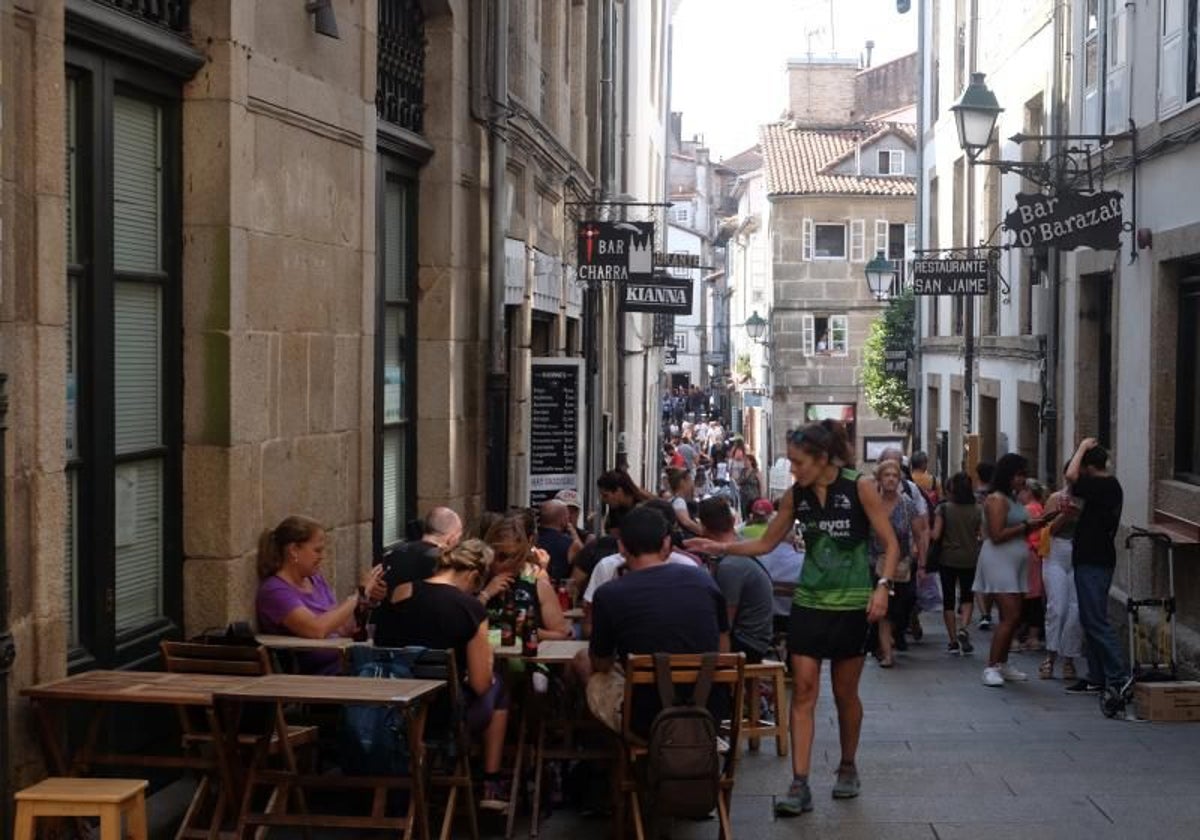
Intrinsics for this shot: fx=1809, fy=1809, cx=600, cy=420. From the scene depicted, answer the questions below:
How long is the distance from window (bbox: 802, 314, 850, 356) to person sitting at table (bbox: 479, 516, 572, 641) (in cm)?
3998

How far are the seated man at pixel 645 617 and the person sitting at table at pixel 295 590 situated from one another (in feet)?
3.74

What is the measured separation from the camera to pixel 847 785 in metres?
8.14

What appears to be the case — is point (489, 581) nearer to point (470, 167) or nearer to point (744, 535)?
point (744, 535)

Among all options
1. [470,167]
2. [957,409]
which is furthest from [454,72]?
[957,409]

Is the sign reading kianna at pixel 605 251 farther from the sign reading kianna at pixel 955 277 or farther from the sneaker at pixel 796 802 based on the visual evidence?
the sneaker at pixel 796 802

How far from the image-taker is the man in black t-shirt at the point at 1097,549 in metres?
10.9

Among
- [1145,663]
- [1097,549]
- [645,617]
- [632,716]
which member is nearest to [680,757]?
[632,716]

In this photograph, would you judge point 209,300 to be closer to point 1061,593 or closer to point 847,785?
point 847,785

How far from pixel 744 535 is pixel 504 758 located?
151 inches

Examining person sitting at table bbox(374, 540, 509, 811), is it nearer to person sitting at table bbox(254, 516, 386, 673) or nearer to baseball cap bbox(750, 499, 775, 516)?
person sitting at table bbox(254, 516, 386, 673)

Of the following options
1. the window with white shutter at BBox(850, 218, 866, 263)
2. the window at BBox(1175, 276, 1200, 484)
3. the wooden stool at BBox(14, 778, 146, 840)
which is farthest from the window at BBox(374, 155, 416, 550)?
the window with white shutter at BBox(850, 218, 866, 263)

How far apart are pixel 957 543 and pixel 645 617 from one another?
25.5 ft

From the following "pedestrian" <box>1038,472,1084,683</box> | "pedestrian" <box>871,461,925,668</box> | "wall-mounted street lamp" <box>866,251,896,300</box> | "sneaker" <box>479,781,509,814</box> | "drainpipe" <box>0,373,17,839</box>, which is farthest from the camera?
"wall-mounted street lamp" <box>866,251,896,300</box>

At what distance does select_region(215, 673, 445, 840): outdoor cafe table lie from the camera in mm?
6355
